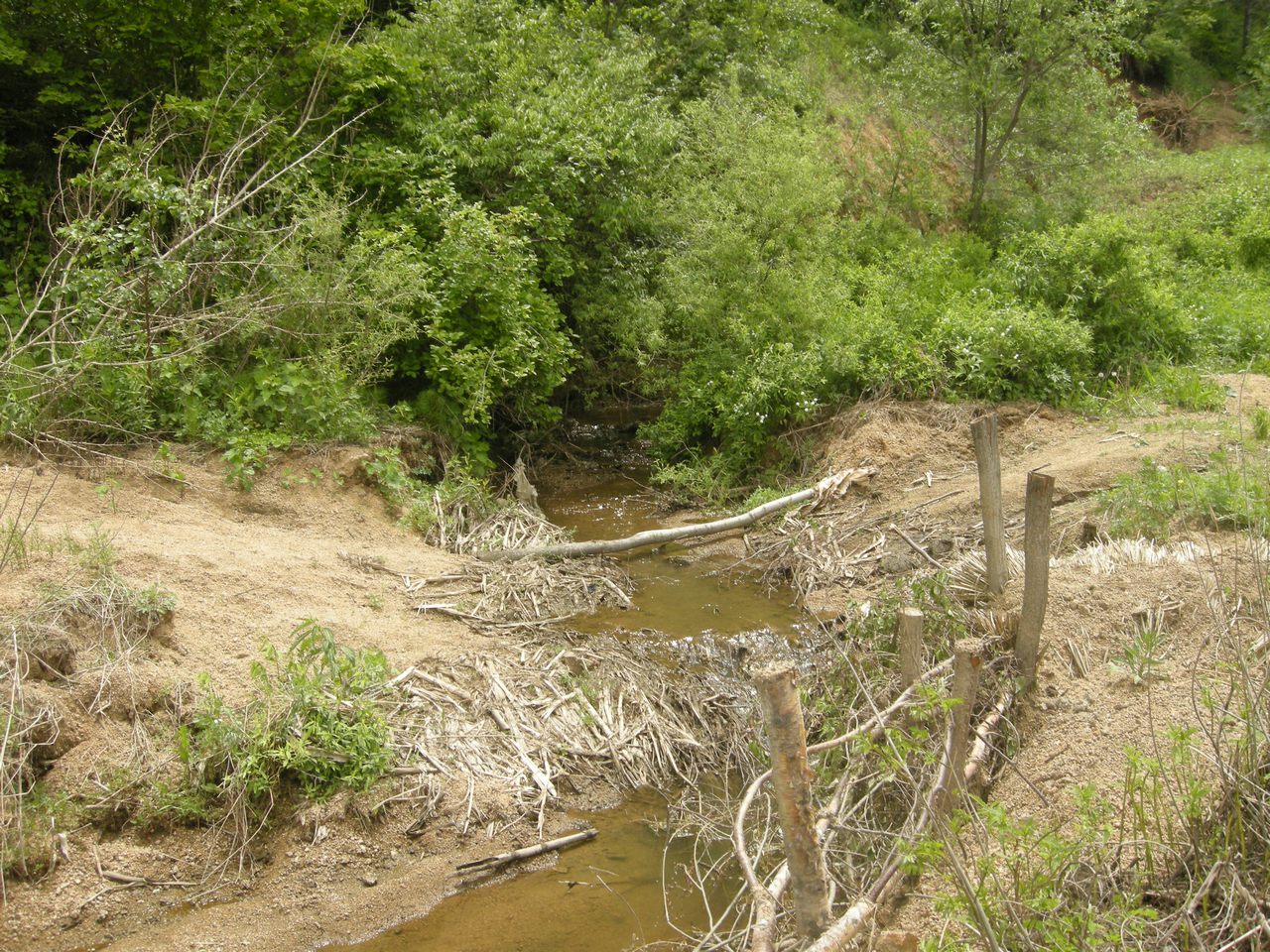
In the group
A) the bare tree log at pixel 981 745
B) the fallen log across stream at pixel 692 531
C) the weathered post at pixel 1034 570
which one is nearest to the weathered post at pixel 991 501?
the weathered post at pixel 1034 570

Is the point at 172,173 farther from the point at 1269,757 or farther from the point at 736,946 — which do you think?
the point at 1269,757

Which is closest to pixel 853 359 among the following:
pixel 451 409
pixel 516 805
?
pixel 451 409

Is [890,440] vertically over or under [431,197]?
under

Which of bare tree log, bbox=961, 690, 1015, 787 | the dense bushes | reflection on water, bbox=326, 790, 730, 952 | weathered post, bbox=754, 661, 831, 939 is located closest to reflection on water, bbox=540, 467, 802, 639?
the dense bushes

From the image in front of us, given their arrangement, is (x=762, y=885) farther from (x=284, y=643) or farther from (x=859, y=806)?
(x=284, y=643)

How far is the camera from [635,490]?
11227 mm

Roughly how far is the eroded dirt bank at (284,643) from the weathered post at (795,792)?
74 cm

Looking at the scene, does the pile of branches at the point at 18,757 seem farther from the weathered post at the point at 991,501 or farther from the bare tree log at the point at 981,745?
the weathered post at the point at 991,501

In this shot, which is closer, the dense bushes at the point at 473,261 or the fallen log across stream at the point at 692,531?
the dense bushes at the point at 473,261

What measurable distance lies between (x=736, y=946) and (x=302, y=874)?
2178 millimetres

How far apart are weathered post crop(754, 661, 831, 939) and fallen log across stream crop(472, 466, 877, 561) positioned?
17.4 feet

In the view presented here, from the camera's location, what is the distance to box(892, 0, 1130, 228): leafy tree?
13500 millimetres

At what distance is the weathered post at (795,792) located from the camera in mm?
2627

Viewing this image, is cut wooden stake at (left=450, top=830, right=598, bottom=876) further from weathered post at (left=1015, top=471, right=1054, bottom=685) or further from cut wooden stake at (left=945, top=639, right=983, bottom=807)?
weathered post at (left=1015, top=471, right=1054, bottom=685)
